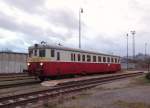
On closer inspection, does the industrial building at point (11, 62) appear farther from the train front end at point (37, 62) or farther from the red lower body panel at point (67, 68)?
the train front end at point (37, 62)

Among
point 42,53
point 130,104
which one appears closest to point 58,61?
point 42,53

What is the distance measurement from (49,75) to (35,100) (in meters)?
11.2

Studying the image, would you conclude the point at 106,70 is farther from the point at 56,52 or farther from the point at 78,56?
the point at 56,52

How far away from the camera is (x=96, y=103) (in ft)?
45.6

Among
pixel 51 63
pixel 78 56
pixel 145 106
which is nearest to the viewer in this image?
pixel 145 106

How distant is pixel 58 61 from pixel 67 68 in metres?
1.95

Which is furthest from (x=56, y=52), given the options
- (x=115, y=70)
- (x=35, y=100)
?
(x=115, y=70)

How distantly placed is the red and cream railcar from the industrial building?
48.8ft

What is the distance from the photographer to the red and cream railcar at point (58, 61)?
86.6ft

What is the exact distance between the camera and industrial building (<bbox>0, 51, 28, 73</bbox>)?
4462cm

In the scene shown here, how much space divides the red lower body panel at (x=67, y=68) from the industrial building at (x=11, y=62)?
553 inches

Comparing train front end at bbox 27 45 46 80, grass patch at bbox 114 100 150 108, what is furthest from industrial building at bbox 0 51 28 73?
grass patch at bbox 114 100 150 108

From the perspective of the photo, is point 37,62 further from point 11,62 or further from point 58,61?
point 11,62

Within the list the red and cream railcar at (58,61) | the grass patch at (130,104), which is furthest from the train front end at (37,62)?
the grass patch at (130,104)
